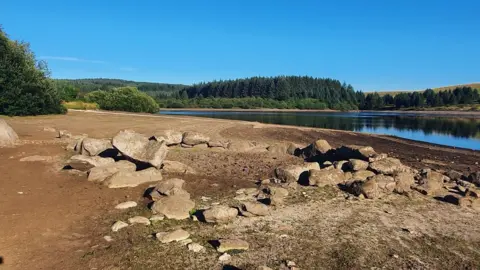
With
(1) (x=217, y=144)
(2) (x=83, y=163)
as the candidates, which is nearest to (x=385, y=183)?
(1) (x=217, y=144)

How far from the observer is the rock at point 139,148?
1245 centimetres

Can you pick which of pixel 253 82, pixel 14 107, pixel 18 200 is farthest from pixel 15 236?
pixel 253 82

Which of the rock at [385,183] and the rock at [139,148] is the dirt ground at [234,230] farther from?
the rock at [139,148]

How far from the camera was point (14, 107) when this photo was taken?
31984 mm

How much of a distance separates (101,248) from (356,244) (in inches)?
196

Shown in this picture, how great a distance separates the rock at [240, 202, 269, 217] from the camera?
8.73m

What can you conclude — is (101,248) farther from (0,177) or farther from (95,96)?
(95,96)

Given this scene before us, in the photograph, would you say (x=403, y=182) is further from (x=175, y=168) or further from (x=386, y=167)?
(x=175, y=168)

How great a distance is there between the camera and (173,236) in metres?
7.21

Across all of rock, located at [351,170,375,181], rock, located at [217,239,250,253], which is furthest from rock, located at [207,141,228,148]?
rock, located at [217,239,250,253]

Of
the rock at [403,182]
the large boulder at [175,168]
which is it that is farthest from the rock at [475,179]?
the large boulder at [175,168]

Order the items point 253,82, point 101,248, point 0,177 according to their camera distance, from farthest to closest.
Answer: point 253,82, point 0,177, point 101,248

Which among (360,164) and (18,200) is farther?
(360,164)

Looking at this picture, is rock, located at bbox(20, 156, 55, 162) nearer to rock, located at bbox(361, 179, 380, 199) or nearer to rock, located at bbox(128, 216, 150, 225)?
rock, located at bbox(128, 216, 150, 225)
